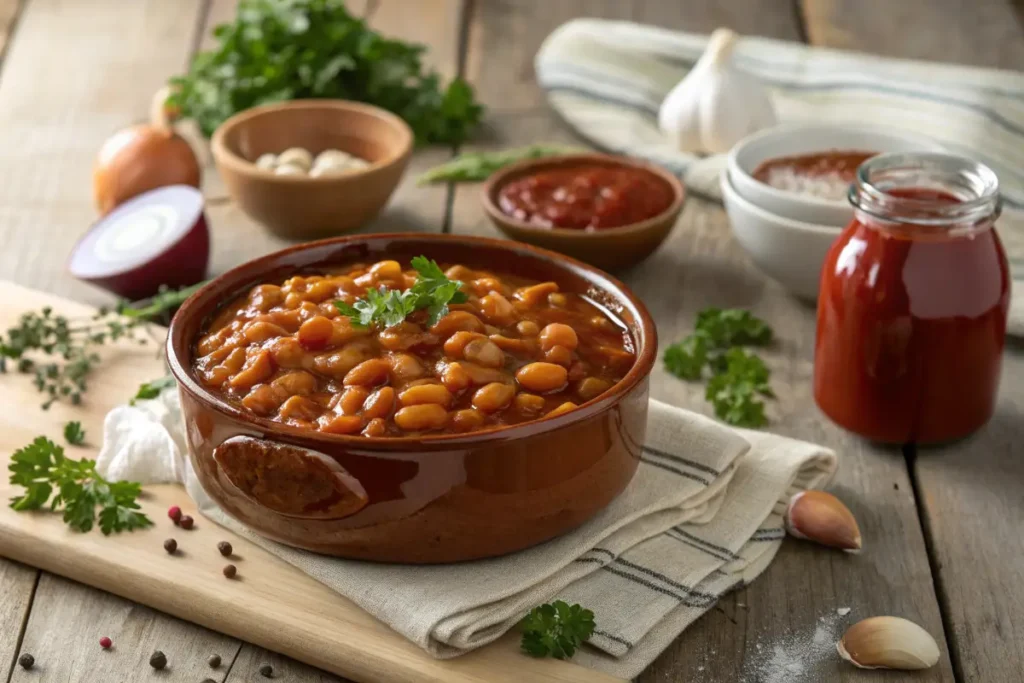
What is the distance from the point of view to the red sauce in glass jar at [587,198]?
356cm

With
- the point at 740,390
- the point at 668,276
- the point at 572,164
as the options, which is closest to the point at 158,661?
the point at 740,390

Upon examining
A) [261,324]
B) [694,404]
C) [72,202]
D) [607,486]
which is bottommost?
[72,202]

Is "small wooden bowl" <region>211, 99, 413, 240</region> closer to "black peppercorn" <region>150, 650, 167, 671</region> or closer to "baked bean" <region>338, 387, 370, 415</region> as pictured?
"baked bean" <region>338, 387, 370, 415</region>

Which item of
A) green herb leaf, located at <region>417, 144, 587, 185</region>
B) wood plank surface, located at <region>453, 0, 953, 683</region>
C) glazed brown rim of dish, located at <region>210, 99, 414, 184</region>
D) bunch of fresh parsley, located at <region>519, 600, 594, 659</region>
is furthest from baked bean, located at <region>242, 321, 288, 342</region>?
green herb leaf, located at <region>417, 144, 587, 185</region>

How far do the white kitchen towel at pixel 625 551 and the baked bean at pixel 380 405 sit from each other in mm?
291

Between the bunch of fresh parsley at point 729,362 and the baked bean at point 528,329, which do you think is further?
the bunch of fresh parsley at point 729,362

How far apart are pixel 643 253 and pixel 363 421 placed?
A: 4.96ft

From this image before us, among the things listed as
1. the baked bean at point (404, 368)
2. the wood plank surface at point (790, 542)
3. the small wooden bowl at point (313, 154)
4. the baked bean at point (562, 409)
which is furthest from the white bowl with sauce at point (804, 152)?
the baked bean at point (404, 368)

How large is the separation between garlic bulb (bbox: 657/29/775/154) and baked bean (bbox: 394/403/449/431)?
213 centimetres

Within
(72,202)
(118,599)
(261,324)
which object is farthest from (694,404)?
(72,202)

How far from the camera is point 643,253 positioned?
3.60 metres

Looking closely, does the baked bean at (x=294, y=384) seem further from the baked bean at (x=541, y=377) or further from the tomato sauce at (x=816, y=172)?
the tomato sauce at (x=816, y=172)

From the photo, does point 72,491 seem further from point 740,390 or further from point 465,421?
point 740,390

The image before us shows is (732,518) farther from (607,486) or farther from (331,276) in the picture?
(331,276)
